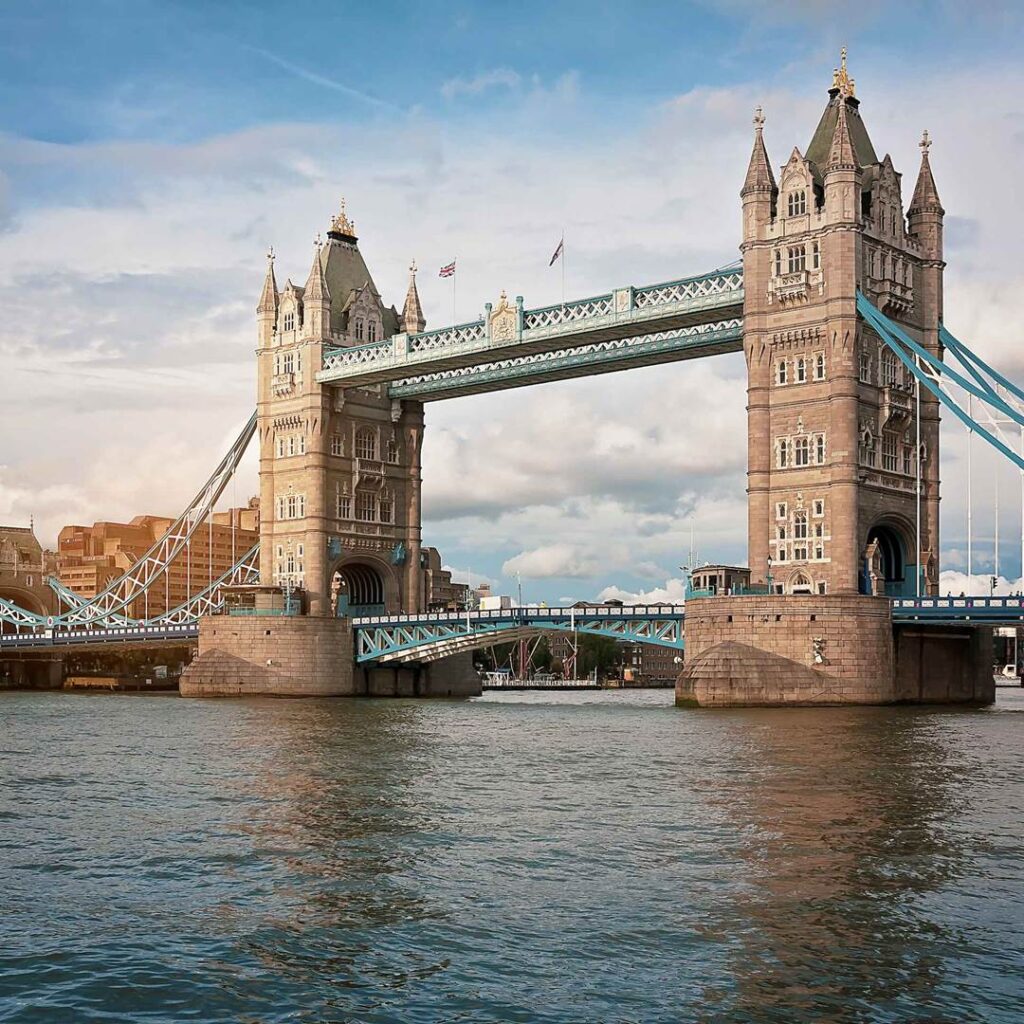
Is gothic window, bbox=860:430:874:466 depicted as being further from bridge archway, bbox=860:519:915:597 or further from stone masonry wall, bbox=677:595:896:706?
stone masonry wall, bbox=677:595:896:706

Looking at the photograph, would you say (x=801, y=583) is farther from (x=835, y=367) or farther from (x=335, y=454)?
(x=335, y=454)

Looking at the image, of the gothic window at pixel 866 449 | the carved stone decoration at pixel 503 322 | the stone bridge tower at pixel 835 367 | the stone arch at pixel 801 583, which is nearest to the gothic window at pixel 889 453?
the stone bridge tower at pixel 835 367

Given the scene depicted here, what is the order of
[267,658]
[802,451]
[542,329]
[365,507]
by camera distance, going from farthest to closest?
[365,507] < [267,658] < [542,329] < [802,451]

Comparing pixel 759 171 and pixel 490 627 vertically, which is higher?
pixel 759 171

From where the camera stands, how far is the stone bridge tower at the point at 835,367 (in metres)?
73.1

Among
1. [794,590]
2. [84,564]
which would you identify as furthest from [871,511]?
[84,564]

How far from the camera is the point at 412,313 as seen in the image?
104750 mm

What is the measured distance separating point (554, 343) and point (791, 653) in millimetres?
26106

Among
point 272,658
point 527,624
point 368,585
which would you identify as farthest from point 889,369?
point 368,585

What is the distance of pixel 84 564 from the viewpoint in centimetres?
19275

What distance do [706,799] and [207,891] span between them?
1392 centimetres

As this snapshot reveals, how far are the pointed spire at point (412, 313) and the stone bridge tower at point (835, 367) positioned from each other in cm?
3285

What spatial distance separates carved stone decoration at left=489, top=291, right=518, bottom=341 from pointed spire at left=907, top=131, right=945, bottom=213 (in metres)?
23.2

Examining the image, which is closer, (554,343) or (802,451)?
(802,451)
